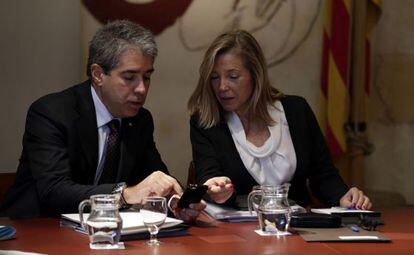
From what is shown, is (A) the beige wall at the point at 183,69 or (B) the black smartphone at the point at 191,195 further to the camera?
(A) the beige wall at the point at 183,69

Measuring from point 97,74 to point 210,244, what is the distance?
105 cm

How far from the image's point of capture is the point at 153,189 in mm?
2533

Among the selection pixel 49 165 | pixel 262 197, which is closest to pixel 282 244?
pixel 262 197

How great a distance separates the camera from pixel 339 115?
163 inches

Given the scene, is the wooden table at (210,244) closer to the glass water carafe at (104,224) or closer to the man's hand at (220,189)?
the glass water carafe at (104,224)

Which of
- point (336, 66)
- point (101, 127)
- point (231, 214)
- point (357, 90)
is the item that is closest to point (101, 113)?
point (101, 127)

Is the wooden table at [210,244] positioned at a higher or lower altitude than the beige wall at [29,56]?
lower

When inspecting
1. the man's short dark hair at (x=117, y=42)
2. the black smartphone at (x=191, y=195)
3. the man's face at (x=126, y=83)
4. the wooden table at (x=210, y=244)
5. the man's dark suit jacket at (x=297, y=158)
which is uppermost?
the man's short dark hair at (x=117, y=42)

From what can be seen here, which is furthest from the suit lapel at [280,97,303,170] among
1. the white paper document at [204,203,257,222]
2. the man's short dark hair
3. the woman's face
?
the man's short dark hair

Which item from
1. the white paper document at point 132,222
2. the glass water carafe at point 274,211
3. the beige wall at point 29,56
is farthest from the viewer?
the beige wall at point 29,56

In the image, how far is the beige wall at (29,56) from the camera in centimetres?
364

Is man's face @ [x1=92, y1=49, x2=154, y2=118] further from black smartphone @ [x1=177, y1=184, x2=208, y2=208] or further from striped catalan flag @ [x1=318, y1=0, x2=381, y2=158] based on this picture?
striped catalan flag @ [x1=318, y1=0, x2=381, y2=158]

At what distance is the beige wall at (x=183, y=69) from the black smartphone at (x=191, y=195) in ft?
4.55

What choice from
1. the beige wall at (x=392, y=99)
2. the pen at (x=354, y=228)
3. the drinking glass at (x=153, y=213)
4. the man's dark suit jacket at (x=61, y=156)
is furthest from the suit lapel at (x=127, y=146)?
the beige wall at (x=392, y=99)
